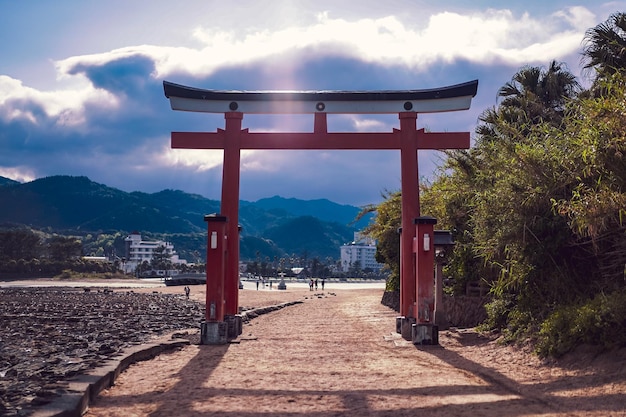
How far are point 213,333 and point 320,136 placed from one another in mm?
5084

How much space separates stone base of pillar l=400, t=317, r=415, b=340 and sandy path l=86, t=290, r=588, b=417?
1.17 metres

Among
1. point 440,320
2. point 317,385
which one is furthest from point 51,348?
point 440,320

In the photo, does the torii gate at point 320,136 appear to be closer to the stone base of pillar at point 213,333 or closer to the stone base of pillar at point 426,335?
the stone base of pillar at point 213,333

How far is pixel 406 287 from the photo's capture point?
13.6 meters

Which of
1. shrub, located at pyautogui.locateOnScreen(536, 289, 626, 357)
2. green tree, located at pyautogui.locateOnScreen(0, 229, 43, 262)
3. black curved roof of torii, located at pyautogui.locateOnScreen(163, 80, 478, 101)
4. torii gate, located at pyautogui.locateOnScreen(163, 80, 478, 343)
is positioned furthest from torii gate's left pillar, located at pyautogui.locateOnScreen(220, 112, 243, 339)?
green tree, located at pyautogui.locateOnScreen(0, 229, 43, 262)

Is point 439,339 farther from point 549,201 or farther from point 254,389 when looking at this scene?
point 254,389

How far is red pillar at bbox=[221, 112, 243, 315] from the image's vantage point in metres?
13.3

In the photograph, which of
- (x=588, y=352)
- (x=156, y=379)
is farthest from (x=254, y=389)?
(x=588, y=352)

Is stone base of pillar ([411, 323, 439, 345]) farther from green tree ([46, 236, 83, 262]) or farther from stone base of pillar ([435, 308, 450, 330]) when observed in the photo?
green tree ([46, 236, 83, 262])

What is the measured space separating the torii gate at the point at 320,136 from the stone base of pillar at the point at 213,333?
0.66m

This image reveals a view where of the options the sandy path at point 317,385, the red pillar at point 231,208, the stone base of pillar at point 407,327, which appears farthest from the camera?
the red pillar at point 231,208

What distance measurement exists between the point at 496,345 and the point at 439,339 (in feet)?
7.54

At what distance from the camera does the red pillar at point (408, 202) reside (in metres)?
13.4

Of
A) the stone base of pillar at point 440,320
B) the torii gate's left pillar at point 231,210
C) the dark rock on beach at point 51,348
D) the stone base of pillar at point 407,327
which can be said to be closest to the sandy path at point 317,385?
the dark rock on beach at point 51,348
